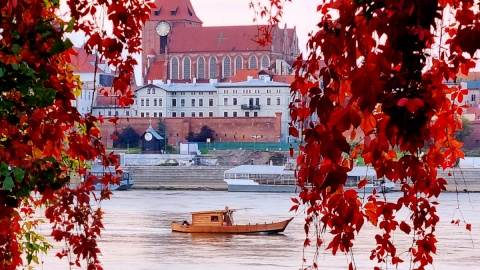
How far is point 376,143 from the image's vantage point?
88cm

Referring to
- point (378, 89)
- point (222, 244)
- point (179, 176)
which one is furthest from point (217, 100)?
point (378, 89)

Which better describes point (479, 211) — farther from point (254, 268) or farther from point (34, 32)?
point (34, 32)

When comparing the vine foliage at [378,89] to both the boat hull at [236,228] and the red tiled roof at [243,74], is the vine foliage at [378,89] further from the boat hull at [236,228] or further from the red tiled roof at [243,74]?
the red tiled roof at [243,74]

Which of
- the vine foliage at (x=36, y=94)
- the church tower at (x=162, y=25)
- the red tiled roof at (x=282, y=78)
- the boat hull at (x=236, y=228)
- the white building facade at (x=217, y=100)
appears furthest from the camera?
the church tower at (x=162, y=25)

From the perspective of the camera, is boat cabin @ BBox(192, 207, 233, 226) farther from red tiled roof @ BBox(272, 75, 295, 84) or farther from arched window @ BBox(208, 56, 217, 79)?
arched window @ BBox(208, 56, 217, 79)

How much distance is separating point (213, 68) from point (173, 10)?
10.8 ft

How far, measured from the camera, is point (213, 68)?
151 feet

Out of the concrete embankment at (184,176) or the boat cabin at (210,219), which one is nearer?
the boat cabin at (210,219)

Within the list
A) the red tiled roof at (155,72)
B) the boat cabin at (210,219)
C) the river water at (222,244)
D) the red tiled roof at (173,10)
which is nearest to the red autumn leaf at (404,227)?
the river water at (222,244)

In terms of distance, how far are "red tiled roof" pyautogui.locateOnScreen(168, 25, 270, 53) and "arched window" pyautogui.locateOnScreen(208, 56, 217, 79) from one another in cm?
45

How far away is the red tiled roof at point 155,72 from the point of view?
4519 centimetres

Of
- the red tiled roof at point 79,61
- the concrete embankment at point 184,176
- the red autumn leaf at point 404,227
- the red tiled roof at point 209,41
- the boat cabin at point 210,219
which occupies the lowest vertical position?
the boat cabin at point 210,219

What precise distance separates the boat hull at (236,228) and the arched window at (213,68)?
28.3m

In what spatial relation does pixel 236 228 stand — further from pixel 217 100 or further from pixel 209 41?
pixel 209 41
